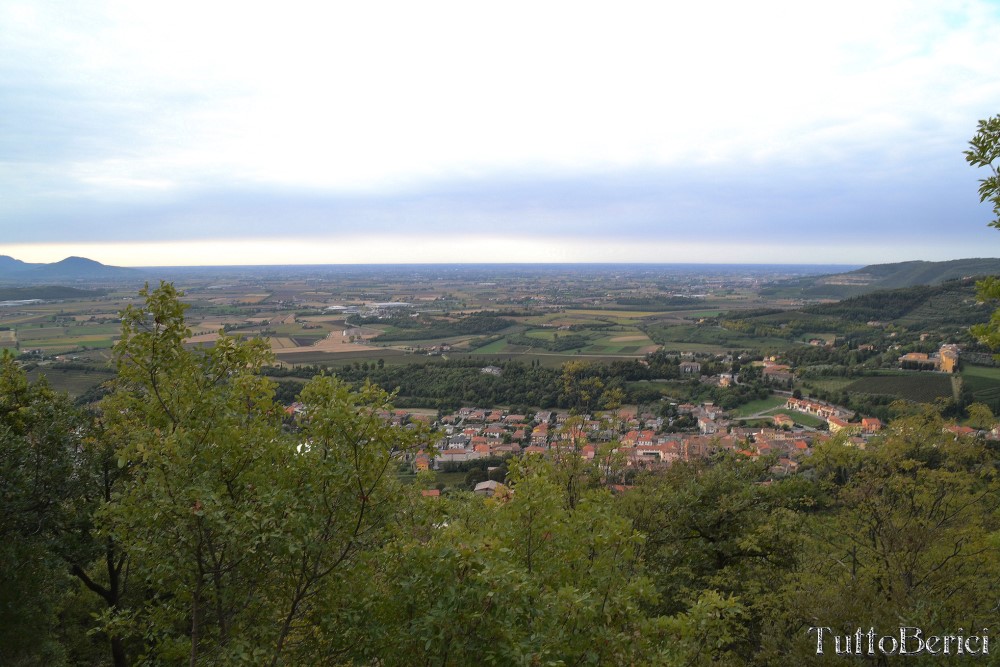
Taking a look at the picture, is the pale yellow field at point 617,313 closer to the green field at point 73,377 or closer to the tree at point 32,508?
the green field at point 73,377

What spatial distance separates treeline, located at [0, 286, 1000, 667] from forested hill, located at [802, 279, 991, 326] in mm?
88896

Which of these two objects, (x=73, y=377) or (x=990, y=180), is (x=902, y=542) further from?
(x=73, y=377)

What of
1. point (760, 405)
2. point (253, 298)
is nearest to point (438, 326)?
point (760, 405)

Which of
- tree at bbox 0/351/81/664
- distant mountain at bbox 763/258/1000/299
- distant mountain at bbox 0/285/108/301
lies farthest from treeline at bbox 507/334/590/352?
distant mountain at bbox 0/285/108/301

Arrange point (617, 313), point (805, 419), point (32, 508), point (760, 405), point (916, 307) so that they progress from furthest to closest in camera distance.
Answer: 1. point (617, 313)
2. point (916, 307)
3. point (760, 405)
4. point (805, 419)
5. point (32, 508)

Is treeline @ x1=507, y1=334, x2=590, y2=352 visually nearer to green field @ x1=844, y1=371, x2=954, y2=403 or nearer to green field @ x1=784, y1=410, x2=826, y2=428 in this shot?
green field @ x1=784, y1=410, x2=826, y2=428

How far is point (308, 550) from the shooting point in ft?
15.0

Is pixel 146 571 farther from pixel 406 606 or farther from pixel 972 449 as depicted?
pixel 972 449

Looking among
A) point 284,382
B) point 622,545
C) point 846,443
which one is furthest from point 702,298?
point 622,545

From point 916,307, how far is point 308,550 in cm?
11170

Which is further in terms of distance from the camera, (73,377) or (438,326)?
(438,326)

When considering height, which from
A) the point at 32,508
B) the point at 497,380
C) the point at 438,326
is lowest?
the point at 497,380

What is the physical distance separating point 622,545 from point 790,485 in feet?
30.6

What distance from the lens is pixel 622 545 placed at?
6469mm
